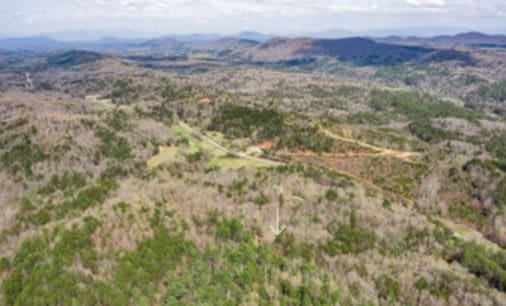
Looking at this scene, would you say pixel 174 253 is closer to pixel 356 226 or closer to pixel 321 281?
pixel 321 281

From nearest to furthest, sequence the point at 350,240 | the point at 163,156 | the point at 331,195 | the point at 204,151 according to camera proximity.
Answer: the point at 350,240, the point at 331,195, the point at 163,156, the point at 204,151

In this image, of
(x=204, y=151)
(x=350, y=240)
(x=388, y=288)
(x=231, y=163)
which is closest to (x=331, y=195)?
(x=350, y=240)

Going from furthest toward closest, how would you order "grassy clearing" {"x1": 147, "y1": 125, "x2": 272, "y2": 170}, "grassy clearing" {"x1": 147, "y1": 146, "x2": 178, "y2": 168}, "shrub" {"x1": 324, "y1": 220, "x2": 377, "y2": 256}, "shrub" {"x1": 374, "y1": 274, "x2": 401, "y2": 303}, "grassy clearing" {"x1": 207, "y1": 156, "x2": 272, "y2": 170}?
"grassy clearing" {"x1": 147, "y1": 146, "x2": 178, "y2": 168} → "grassy clearing" {"x1": 147, "y1": 125, "x2": 272, "y2": 170} → "grassy clearing" {"x1": 207, "y1": 156, "x2": 272, "y2": 170} → "shrub" {"x1": 324, "y1": 220, "x2": 377, "y2": 256} → "shrub" {"x1": 374, "y1": 274, "x2": 401, "y2": 303}

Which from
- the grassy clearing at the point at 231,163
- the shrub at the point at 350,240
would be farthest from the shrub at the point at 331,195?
the grassy clearing at the point at 231,163

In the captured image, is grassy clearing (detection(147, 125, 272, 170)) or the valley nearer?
the valley

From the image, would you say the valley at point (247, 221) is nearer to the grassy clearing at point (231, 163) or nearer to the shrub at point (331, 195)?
the shrub at point (331, 195)

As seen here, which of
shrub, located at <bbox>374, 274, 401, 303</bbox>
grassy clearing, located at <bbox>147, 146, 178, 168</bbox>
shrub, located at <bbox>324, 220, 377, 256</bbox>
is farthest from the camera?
grassy clearing, located at <bbox>147, 146, 178, 168</bbox>

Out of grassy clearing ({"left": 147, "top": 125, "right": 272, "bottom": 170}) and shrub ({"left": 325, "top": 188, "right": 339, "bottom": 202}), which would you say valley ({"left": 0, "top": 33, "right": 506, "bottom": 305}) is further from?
grassy clearing ({"left": 147, "top": 125, "right": 272, "bottom": 170})

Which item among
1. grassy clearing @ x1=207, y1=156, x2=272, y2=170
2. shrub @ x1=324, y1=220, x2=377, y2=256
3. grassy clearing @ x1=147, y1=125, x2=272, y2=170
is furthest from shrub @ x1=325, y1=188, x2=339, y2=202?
grassy clearing @ x1=207, y1=156, x2=272, y2=170

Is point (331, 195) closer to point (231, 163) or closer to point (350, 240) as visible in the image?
point (350, 240)

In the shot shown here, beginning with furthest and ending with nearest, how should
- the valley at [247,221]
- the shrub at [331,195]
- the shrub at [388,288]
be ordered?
1. the shrub at [331,195]
2. the shrub at [388,288]
3. the valley at [247,221]

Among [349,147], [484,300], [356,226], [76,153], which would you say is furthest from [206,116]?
[484,300]
